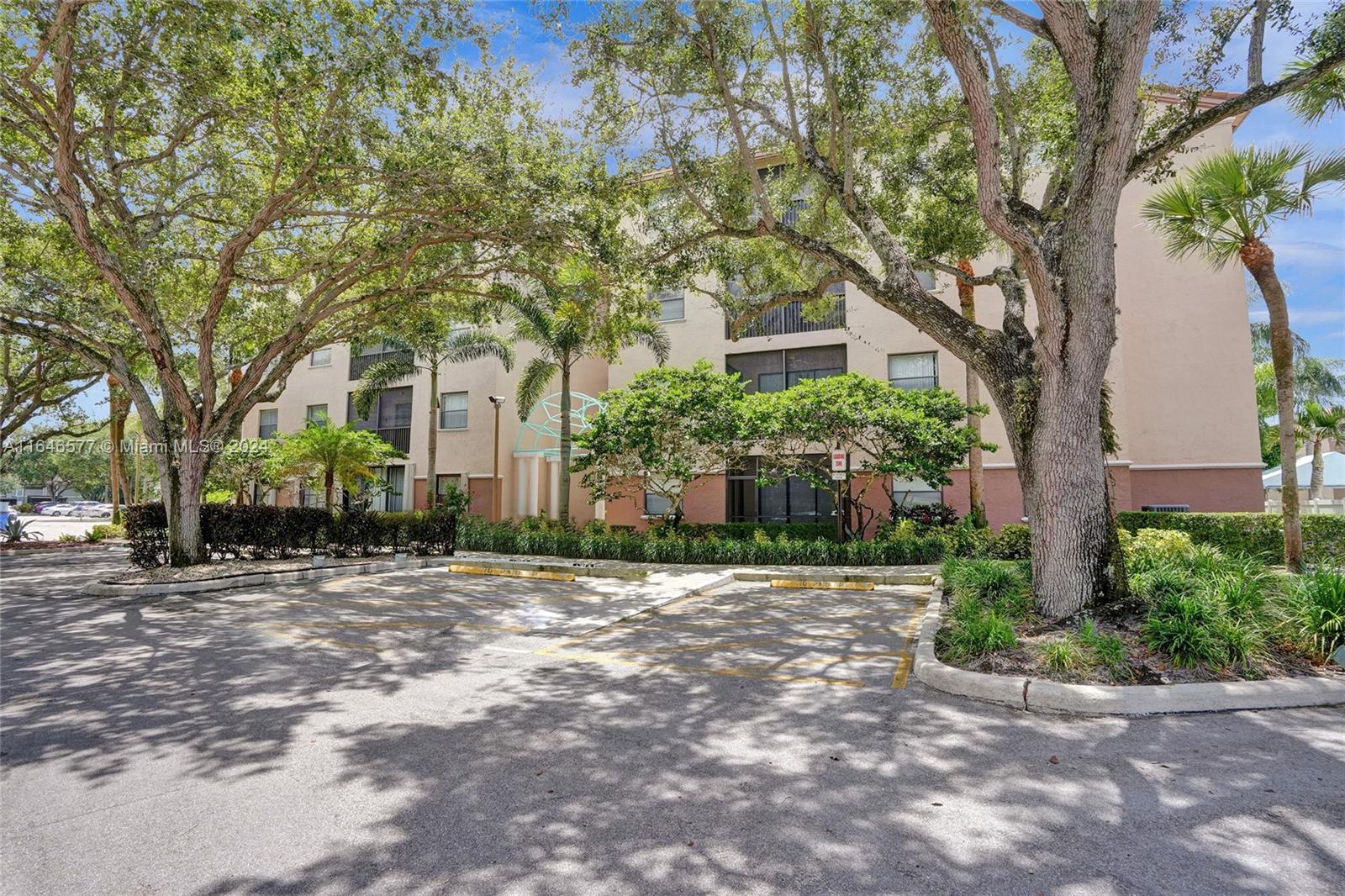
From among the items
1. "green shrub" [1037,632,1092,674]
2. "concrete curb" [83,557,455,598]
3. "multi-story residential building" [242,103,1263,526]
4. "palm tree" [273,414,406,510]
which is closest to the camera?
"green shrub" [1037,632,1092,674]

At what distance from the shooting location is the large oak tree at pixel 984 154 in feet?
23.5

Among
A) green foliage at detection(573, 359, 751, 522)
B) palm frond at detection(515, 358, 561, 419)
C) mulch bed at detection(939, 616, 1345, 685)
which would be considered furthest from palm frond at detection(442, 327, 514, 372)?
mulch bed at detection(939, 616, 1345, 685)

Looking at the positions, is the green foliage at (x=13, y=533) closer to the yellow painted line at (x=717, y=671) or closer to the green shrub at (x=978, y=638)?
the yellow painted line at (x=717, y=671)

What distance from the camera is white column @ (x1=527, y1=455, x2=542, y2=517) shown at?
2595cm

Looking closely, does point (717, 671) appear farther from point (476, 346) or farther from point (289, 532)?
point (476, 346)

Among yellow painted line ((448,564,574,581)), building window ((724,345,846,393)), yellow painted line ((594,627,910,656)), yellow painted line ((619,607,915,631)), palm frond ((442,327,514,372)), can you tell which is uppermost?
palm frond ((442,327,514,372))

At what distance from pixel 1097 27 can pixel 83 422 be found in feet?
113

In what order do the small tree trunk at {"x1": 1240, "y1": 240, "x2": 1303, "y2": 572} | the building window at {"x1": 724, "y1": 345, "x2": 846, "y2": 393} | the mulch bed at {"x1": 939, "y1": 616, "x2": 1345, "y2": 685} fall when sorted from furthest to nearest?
the building window at {"x1": 724, "y1": 345, "x2": 846, "y2": 393} → the small tree trunk at {"x1": 1240, "y1": 240, "x2": 1303, "y2": 572} → the mulch bed at {"x1": 939, "y1": 616, "x2": 1345, "y2": 685}

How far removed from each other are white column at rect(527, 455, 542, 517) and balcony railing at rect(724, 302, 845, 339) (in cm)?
871

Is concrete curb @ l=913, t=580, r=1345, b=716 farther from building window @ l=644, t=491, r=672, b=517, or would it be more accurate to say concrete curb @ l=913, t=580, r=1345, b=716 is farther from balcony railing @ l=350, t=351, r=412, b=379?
balcony railing @ l=350, t=351, r=412, b=379

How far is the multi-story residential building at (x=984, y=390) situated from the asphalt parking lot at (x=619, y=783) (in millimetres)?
11568

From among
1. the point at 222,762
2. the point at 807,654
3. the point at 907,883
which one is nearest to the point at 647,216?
the point at 807,654

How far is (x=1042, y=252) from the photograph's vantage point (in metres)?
7.32

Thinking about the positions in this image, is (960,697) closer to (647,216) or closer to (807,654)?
(807,654)
